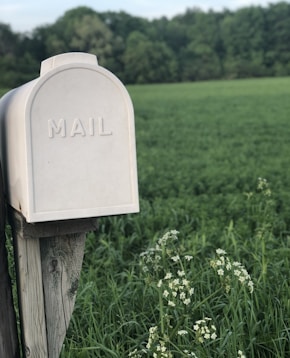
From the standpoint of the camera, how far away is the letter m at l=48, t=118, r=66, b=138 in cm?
147

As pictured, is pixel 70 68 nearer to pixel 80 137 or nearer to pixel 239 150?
pixel 80 137

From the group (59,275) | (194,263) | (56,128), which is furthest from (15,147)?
(194,263)

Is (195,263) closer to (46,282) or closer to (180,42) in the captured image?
(46,282)

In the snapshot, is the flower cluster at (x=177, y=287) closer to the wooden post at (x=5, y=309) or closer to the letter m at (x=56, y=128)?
the wooden post at (x=5, y=309)

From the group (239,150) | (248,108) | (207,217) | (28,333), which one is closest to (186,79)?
(248,108)

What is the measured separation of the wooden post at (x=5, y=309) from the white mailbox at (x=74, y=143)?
0.16m

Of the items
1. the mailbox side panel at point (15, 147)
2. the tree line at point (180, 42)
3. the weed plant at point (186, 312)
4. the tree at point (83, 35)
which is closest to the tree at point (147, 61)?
the tree line at point (180, 42)

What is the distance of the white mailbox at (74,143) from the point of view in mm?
1459

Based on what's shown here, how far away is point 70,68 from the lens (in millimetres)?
1463

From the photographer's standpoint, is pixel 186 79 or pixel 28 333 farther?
pixel 186 79

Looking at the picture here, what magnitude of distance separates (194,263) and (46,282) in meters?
1.86

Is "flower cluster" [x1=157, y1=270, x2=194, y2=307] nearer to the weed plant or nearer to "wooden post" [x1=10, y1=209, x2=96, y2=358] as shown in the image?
the weed plant

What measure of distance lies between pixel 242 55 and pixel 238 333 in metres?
42.6

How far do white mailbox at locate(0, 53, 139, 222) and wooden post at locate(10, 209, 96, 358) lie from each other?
13 centimetres
